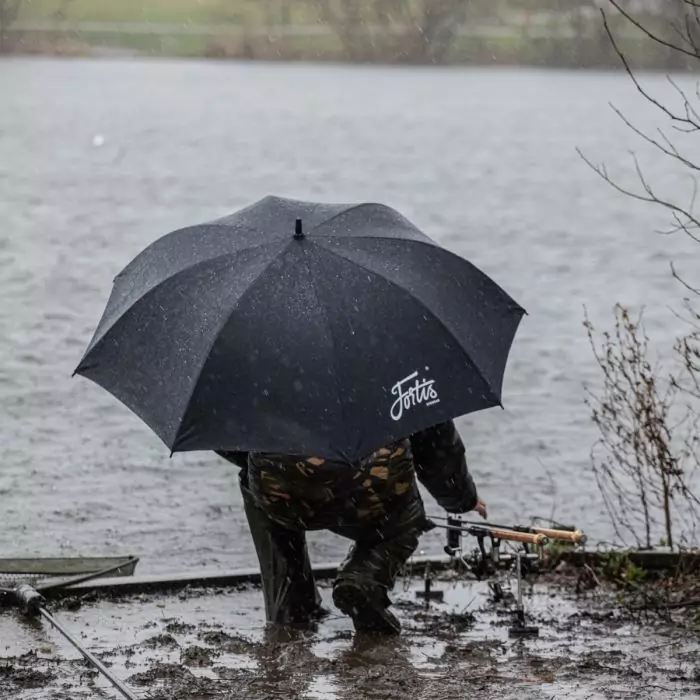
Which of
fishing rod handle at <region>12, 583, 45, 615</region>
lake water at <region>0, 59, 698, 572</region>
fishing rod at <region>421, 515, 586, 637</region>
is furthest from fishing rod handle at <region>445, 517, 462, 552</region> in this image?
lake water at <region>0, 59, 698, 572</region>

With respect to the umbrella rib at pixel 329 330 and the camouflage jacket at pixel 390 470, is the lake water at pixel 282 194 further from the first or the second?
the umbrella rib at pixel 329 330

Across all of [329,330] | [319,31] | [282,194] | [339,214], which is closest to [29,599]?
[329,330]

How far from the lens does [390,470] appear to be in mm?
5699

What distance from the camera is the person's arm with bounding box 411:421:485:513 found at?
5.94 metres

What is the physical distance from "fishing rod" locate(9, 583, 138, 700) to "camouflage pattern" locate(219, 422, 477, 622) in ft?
2.79

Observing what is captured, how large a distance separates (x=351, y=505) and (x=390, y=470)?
0.20m

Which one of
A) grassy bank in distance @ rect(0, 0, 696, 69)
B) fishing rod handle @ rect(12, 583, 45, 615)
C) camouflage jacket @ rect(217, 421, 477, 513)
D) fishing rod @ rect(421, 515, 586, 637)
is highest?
grassy bank in distance @ rect(0, 0, 696, 69)

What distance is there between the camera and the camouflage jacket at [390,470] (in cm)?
559

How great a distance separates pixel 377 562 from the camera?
597 cm

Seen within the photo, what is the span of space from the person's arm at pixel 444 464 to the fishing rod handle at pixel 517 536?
198mm

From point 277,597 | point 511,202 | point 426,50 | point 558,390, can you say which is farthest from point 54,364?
point 426,50

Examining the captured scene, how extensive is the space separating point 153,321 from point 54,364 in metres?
11.5

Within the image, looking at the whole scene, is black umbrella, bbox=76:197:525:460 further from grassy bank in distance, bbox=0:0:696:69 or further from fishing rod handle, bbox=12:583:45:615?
grassy bank in distance, bbox=0:0:696:69

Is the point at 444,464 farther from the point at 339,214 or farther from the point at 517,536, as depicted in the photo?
the point at 339,214
